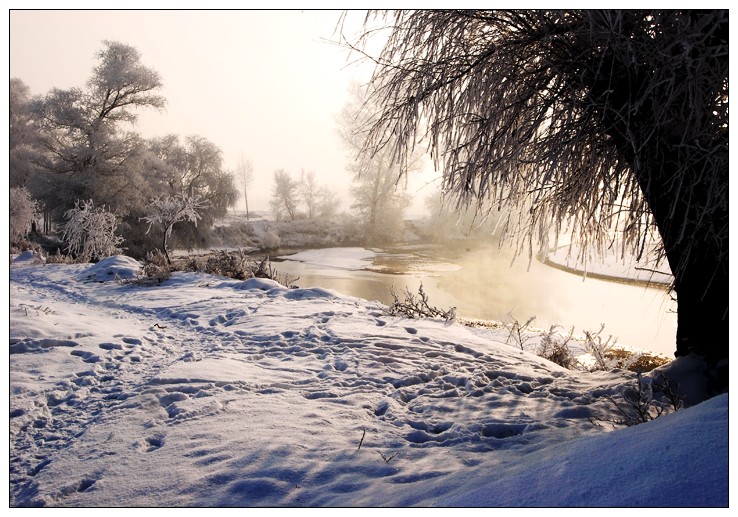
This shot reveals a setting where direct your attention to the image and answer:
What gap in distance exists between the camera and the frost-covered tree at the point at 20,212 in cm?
1508

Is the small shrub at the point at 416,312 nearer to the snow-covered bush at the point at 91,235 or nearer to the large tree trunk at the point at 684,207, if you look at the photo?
the large tree trunk at the point at 684,207

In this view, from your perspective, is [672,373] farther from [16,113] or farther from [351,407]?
[16,113]

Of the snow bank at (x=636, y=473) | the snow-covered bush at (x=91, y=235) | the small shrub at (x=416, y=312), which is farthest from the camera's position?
the snow-covered bush at (x=91, y=235)

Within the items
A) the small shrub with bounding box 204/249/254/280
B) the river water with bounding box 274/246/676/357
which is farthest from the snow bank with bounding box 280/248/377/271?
the small shrub with bounding box 204/249/254/280

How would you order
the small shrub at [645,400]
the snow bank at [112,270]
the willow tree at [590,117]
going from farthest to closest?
the snow bank at [112,270] < the small shrub at [645,400] < the willow tree at [590,117]

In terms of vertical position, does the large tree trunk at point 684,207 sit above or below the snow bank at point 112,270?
above

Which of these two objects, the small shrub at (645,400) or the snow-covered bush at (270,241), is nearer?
the small shrub at (645,400)

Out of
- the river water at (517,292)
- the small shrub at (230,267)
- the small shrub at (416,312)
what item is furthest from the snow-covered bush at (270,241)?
the small shrub at (416,312)

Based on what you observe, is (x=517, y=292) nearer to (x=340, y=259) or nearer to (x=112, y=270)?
(x=340, y=259)

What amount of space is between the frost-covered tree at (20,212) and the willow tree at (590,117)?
1546 cm

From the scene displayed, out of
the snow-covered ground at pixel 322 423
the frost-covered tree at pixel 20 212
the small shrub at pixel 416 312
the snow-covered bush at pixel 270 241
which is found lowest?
the snow-covered ground at pixel 322 423

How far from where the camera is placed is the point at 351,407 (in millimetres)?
3525

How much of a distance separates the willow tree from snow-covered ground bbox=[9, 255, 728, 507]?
4.21 ft

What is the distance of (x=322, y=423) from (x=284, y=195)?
37.7 metres
